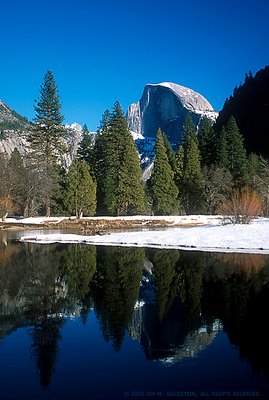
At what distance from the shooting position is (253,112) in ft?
447

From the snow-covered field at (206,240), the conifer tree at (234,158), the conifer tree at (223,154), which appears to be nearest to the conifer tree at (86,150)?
the conifer tree at (223,154)

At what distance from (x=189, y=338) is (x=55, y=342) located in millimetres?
2904

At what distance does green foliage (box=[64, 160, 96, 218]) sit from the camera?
50.6m

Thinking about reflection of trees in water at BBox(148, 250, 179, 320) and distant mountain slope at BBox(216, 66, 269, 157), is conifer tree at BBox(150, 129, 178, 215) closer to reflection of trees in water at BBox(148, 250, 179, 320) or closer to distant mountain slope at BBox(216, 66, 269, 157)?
reflection of trees in water at BBox(148, 250, 179, 320)

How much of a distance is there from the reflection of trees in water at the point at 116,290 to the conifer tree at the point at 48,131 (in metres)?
34.8

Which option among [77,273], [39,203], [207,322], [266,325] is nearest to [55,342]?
[207,322]

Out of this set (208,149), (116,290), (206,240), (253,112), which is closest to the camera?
(116,290)

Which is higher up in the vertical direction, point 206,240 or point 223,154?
point 223,154

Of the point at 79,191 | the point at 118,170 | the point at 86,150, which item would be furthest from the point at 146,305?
the point at 86,150

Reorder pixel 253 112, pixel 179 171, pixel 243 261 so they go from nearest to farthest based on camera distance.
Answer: pixel 243 261, pixel 179 171, pixel 253 112

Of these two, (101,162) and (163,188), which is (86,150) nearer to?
(101,162)

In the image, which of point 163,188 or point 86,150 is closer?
point 163,188

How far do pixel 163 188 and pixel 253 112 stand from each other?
94542 mm

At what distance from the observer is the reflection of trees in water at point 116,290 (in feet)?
28.8
